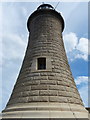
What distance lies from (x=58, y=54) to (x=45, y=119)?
433 cm

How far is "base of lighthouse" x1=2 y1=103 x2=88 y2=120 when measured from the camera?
5.25 metres

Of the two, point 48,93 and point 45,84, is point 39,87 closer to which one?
point 45,84

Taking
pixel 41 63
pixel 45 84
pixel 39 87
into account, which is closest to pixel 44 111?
pixel 39 87

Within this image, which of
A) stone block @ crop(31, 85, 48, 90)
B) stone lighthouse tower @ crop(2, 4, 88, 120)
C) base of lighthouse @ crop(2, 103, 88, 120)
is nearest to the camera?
base of lighthouse @ crop(2, 103, 88, 120)

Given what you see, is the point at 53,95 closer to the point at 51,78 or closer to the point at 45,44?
the point at 51,78

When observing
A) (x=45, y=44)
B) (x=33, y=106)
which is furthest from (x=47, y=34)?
(x=33, y=106)

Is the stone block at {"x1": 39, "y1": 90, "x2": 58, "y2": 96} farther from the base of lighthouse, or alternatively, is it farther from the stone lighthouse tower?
the base of lighthouse

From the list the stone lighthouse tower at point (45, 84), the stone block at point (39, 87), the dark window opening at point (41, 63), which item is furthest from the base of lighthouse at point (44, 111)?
the dark window opening at point (41, 63)

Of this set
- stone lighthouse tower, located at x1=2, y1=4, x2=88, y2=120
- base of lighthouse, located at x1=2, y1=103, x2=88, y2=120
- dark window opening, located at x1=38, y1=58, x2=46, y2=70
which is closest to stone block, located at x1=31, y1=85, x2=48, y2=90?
stone lighthouse tower, located at x1=2, y1=4, x2=88, y2=120

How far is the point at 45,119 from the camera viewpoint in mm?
5098

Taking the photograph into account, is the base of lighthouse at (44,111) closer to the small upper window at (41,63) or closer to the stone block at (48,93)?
the stone block at (48,93)

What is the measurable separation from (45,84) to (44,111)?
5.03ft

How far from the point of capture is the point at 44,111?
17.8 ft

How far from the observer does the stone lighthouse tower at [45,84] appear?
18.5ft
